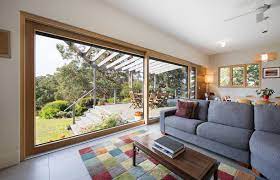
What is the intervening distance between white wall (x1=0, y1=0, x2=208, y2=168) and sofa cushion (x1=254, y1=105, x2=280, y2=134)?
277 cm

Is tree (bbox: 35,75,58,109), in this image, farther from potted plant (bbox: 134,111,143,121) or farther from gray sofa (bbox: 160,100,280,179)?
gray sofa (bbox: 160,100,280,179)

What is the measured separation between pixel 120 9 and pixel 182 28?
1.87 metres

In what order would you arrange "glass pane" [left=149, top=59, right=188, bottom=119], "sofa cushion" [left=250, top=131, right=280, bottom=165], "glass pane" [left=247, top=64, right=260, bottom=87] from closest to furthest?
"sofa cushion" [left=250, top=131, right=280, bottom=165], "glass pane" [left=149, top=59, right=188, bottom=119], "glass pane" [left=247, top=64, right=260, bottom=87]

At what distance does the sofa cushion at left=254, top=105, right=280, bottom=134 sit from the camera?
183 cm

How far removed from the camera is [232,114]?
227 centimetres

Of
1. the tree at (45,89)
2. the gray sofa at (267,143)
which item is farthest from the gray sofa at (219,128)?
the tree at (45,89)

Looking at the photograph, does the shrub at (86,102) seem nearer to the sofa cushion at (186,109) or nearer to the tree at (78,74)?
the tree at (78,74)

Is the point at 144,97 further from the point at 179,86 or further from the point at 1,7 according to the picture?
the point at 1,7

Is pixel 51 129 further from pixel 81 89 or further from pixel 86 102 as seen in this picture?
pixel 81 89

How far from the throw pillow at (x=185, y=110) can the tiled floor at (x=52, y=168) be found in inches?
32.2

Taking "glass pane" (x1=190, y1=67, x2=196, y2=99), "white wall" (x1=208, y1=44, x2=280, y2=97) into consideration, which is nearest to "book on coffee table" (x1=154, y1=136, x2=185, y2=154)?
"glass pane" (x1=190, y1=67, x2=196, y2=99)

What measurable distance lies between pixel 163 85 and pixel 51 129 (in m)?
3.28

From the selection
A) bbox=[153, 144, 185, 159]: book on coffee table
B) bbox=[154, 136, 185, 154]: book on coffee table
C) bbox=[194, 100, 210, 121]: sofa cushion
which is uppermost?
bbox=[194, 100, 210, 121]: sofa cushion

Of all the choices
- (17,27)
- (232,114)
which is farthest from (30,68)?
(232,114)
